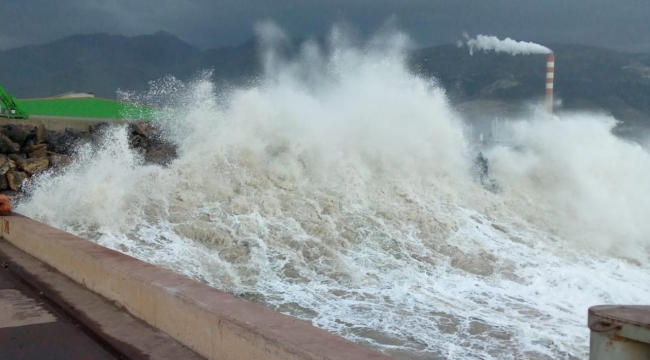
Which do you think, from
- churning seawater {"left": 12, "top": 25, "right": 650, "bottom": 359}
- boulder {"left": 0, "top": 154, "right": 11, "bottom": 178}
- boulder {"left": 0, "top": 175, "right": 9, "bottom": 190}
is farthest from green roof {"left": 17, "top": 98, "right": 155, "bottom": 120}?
churning seawater {"left": 12, "top": 25, "right": 650, "bottom": 359}

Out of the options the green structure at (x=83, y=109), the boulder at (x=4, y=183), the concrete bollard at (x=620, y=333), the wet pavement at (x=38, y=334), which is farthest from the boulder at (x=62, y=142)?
the concrete bollard at (x=620, y=333)

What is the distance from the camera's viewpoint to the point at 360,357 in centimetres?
292

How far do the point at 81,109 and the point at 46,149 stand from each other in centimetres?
1561

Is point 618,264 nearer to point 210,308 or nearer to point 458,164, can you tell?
point 458,164

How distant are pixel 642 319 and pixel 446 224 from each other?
37.0 feet

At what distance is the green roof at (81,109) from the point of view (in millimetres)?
36594

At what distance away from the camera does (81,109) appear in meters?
37.3

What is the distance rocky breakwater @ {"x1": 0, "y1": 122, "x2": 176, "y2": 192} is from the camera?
1839 centimetres

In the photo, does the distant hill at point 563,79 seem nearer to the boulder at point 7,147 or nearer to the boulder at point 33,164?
the boulder at point 7,147

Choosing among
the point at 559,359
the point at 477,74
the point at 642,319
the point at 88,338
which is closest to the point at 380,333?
the point at 559,359

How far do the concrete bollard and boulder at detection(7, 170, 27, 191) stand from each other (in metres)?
19.0

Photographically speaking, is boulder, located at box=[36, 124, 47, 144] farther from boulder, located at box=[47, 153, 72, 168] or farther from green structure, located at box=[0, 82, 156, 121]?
green structure, located at box=[0, 82, 156, 121]

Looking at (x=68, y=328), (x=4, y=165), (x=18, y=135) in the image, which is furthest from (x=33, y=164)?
(x=68, y=328)

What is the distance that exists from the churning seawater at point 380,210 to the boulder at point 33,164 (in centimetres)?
439
